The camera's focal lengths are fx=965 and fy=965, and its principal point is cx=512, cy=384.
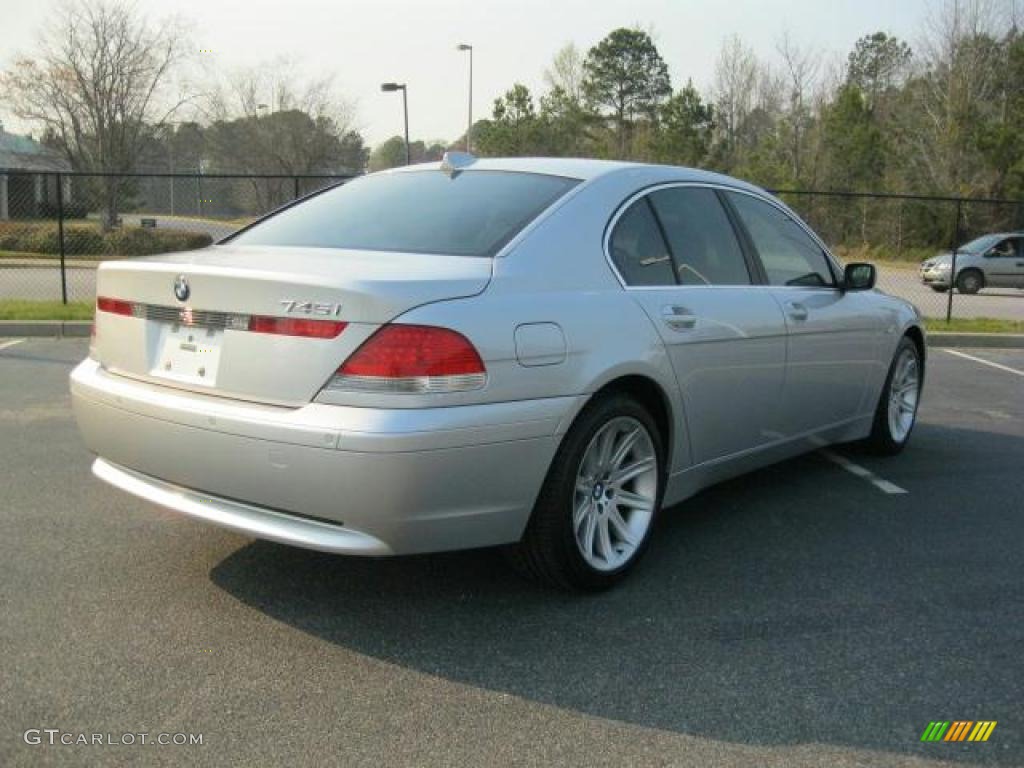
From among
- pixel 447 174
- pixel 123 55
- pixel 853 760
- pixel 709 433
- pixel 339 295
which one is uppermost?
pixel 123 55

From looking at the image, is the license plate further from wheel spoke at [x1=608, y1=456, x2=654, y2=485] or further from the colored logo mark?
the colored logo mark

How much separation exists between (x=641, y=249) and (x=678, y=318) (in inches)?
12.4

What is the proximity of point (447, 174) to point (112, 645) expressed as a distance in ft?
7.59

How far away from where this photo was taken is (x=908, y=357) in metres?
5.93

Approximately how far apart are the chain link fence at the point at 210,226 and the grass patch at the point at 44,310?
1.58 feet

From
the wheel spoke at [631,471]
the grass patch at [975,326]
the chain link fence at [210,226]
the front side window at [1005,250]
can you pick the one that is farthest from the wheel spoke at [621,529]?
the front side window at [1005,250]

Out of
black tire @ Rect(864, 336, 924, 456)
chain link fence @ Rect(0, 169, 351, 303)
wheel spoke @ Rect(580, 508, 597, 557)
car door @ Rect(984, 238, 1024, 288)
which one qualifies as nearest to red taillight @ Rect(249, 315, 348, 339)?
wheel spoke @ Rect(580, 508, 597, 557)

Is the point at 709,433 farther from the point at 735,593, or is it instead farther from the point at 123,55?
the point at 123,55

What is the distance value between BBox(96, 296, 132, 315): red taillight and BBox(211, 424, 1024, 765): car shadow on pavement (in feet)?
3.45

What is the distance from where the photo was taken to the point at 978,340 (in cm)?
1227

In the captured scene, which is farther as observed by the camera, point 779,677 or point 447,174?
point 447,174

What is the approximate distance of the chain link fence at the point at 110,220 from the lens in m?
20.5

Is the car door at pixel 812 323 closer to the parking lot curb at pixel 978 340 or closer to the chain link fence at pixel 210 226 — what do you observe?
the parking lot curb at pixel 978 340

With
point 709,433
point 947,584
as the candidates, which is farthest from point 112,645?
point 947,584
